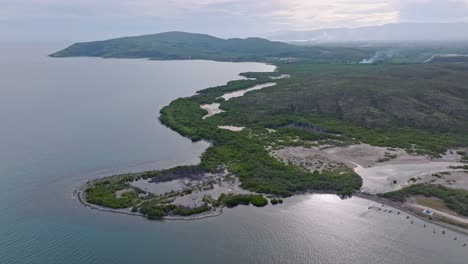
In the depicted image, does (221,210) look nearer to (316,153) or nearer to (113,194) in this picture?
(113,194)

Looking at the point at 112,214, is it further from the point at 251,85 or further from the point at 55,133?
the point at 251,85

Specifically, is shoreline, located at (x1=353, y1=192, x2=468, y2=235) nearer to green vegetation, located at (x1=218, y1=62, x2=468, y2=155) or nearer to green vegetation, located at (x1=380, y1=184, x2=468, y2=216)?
green vegetation, located at (x1=380, y1=184, x2=468, y2=216)

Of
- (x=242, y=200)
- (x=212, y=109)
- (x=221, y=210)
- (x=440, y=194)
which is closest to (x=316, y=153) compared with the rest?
(x=440, y=194)

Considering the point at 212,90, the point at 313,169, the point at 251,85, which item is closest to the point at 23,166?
the point at 313,169

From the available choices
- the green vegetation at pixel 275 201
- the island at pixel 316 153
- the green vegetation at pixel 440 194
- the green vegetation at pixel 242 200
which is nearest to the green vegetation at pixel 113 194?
the island at pixel 316 153

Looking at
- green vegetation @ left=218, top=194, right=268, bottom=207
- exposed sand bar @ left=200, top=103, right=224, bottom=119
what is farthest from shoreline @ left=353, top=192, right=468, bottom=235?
exposed sand bar @ left=200, top=103, right=224, bottom=119

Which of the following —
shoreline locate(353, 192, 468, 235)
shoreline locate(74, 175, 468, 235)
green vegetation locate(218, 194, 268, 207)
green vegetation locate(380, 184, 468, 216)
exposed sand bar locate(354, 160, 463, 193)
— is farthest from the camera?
exposed sand bar locate(354, 160, 463, 193)
